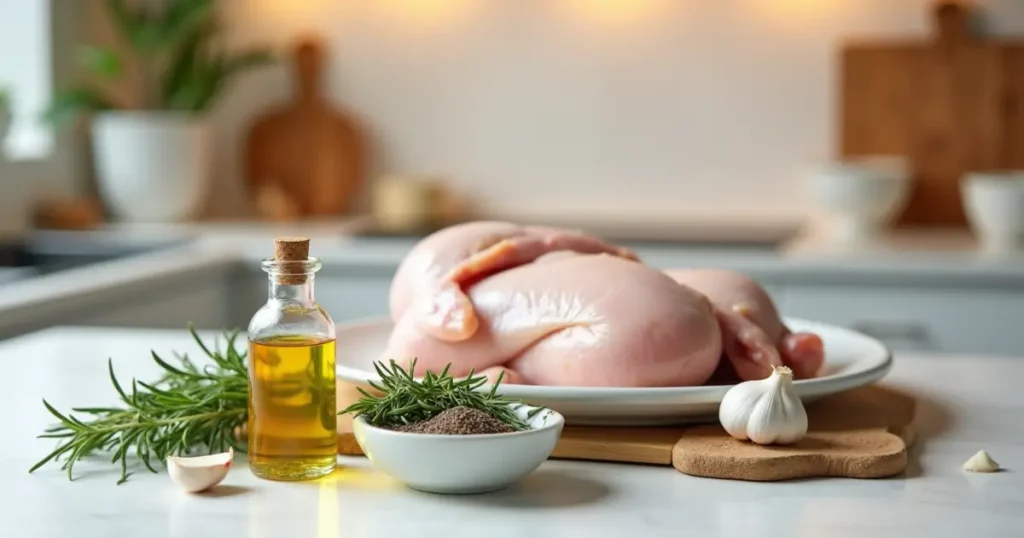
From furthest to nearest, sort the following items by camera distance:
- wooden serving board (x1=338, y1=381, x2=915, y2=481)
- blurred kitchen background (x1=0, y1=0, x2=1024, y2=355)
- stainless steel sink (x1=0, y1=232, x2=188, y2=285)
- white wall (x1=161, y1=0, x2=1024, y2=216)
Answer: white wall (x1=161, y1=0, x2=1024, y2=216) < blurred kitchen background (x1=0, y1=0, x2=1024, y2=355) < stainless steel sink (x1=0, y1=232, x2=188, y2=285) < wooden serving board (x1=338, y1=381, x2=915, y2=481)

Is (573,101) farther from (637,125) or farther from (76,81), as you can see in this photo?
(76,81)

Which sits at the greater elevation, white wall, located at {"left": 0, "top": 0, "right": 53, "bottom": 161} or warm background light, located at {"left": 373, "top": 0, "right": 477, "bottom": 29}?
warm background light, located at {"left": 373, "top": 0, "right": 477, "bottom": 29}

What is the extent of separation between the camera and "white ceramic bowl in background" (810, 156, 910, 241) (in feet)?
8.60

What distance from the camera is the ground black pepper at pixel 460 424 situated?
83 centimetres

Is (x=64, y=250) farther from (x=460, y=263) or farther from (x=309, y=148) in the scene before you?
(x=460, y=263)

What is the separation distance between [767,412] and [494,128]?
87.7 inches

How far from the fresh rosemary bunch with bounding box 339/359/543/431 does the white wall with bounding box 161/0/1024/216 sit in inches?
86.1

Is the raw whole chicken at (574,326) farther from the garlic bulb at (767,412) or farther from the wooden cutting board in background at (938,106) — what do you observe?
the wooden cutting board in background at (938,106)

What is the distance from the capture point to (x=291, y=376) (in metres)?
0.87

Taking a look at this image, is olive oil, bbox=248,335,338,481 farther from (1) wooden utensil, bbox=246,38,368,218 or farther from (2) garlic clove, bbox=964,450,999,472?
(1) wooden utensil, bbox=246,38,368,218

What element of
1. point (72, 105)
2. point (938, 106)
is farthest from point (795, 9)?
point (72, 105)

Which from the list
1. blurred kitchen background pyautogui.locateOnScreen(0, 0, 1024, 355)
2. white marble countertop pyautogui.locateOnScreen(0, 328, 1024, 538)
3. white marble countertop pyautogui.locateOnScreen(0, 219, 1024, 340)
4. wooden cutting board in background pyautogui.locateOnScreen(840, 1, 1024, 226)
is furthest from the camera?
wooden cutting board in background pyautogui.locateOnScreen(840, 1, 1024, 226)

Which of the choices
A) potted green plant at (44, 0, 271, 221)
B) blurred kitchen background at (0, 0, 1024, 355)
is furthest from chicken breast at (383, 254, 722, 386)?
potted green plant at (44, 0, 271, 221)

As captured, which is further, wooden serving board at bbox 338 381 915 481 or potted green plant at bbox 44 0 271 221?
potted green plant at bbox 44 0 271 221
